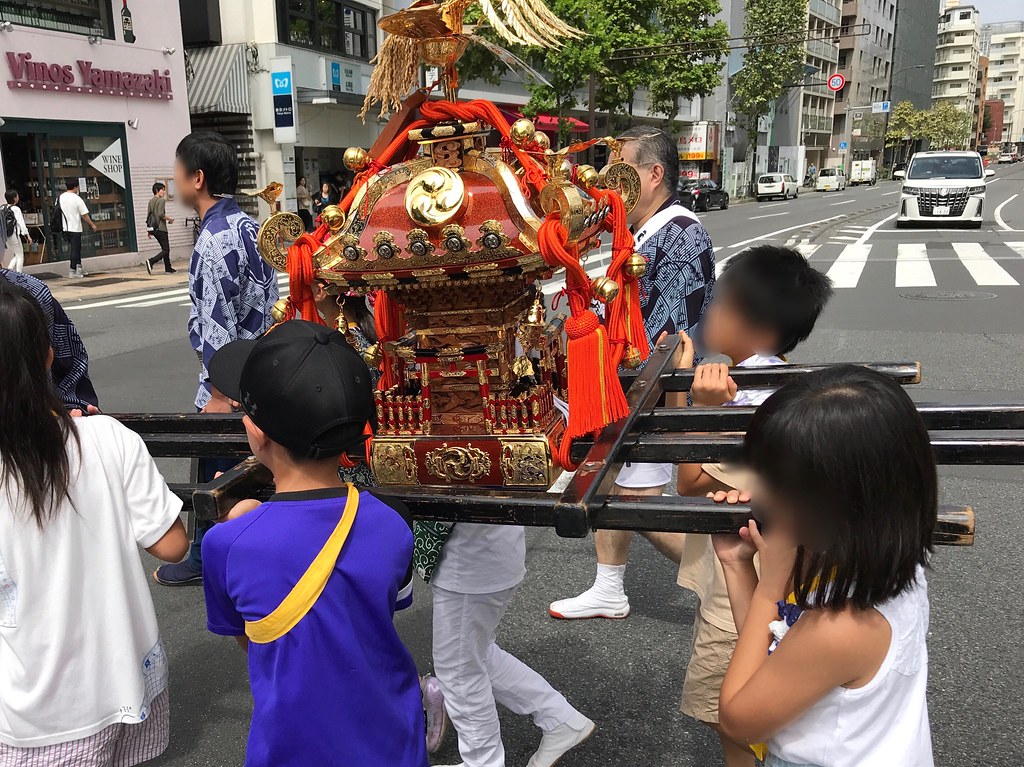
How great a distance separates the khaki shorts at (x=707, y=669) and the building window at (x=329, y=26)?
59.8ft

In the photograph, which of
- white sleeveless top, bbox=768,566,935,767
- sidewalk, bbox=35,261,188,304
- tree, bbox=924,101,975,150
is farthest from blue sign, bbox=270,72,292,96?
tree, bbox=924,101,975,150

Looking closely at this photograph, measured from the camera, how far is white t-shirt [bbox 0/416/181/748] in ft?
5.13

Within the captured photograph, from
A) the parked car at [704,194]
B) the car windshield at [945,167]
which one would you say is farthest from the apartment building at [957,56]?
the car windshield at [945,167]

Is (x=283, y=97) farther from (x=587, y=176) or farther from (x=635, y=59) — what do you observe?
(x=587, y=176)

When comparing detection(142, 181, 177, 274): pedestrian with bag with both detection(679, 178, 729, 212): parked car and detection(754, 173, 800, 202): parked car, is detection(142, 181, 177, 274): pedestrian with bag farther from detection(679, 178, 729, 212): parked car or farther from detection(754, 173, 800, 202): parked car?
detection(754, 173, 800, 202): parked car

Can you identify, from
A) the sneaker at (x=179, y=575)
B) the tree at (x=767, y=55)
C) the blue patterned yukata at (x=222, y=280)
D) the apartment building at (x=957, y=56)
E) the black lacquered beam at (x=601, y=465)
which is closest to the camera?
the black lacquered beam at (x=601, y=465)

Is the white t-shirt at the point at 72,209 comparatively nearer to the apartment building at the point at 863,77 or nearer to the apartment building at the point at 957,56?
the apartment building at the point at 863,77

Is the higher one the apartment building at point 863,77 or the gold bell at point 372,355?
the apartment building at point 863,77

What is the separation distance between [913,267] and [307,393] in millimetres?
13098

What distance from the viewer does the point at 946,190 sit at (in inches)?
707

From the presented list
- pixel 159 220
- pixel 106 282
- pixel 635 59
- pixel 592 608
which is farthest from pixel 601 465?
pixel 635 59

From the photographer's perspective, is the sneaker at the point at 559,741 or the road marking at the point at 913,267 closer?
the sneaker at the point at 559,741

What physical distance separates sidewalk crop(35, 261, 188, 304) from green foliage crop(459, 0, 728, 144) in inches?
361

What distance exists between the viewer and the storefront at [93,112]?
1328cm
